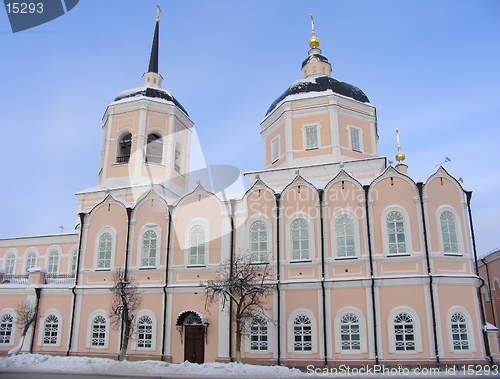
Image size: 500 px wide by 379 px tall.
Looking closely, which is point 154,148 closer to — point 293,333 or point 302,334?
point 293,333

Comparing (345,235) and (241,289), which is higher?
(345,235)

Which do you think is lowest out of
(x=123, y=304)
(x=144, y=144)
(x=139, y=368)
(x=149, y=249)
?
(x=139, y=368)

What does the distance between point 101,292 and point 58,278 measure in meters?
3.45

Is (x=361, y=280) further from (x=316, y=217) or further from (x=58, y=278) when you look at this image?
(x=58, y=278)

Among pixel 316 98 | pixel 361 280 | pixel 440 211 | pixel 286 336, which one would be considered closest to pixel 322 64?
pixel 316 98

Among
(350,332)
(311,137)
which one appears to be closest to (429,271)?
(350,332)

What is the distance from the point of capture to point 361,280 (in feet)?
63.5

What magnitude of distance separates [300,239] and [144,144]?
1113cm

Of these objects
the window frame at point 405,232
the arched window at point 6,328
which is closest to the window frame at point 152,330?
the arched window at point 6,328

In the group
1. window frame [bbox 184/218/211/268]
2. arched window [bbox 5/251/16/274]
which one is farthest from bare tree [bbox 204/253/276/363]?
arched window [bbox 5/251/16/274]

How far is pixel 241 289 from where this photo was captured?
18750mm

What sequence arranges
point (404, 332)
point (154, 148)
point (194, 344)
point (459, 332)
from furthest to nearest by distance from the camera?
point (154, 148)
point (194, 344)
point (404, 332)
point (459, 332)

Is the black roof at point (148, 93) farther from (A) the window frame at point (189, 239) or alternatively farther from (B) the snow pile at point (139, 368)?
(B) the snow pile at point (139, 368)

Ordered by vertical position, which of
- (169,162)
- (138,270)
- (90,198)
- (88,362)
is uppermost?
(169,162)
